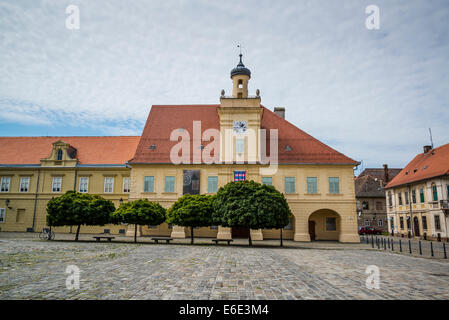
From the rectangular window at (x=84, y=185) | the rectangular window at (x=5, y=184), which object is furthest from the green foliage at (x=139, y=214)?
the rectangular window at (x=5, y=184)

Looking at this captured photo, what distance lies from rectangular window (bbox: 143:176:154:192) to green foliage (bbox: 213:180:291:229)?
9882 mm

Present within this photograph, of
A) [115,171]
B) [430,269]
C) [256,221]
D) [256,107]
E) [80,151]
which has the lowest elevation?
[430,269]

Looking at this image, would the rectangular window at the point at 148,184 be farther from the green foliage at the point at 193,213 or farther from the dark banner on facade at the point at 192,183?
the green foliage at the point at 193,213

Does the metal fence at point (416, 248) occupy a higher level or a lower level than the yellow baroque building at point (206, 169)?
lower

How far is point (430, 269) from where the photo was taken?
12852 millimetres

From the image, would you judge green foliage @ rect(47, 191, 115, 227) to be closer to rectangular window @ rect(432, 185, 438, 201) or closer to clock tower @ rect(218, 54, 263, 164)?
clock tower @ rect(218, 54, 263, 164)

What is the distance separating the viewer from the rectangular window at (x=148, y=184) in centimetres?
3072

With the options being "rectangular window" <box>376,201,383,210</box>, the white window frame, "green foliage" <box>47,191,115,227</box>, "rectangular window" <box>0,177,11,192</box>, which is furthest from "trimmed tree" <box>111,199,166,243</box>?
"rectangular window" <box>376,201,383,210</box>

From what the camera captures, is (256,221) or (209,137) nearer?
(256,221)

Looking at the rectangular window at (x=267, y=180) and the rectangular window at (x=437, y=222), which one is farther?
the rectangular window at (x=437, y=222)

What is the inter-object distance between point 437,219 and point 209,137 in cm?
2571
